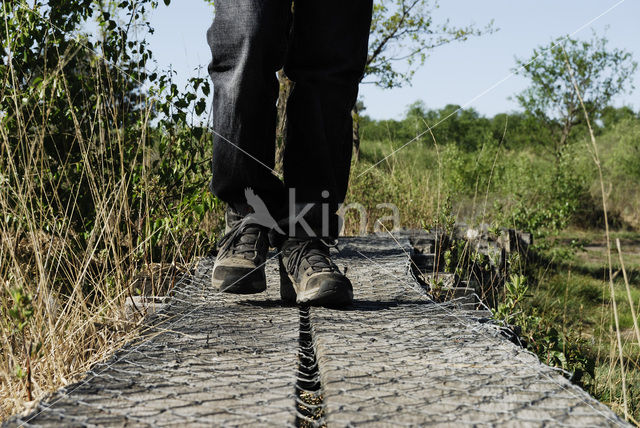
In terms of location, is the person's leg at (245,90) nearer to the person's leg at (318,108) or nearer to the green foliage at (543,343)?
the person's leg at (318,108)

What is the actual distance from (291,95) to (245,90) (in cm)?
27

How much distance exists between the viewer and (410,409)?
1085mm

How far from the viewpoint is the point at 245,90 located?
203cm

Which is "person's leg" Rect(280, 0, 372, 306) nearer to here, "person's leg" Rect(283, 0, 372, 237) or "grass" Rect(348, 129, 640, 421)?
"person's leg" Rect(283, 0, 372, 237)

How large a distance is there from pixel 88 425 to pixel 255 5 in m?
1.37

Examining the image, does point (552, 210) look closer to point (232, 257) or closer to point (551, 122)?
point (232, 257)

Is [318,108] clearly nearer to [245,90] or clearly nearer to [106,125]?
[245,90]

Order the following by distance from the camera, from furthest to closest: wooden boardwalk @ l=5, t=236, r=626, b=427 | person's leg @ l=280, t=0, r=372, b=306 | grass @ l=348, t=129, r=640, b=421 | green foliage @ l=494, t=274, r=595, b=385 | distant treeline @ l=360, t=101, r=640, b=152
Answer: distant treeline @ l=360, t=101, r=640, b=152
grass @ l=348, t=129, r=640, b=421
green foliage @ l=494, t=274, r=595, b=385
person's leg @ l=280, t=0, r=372, b=306
wooden boardwalk @ l=5, t=236, r=626, b=427

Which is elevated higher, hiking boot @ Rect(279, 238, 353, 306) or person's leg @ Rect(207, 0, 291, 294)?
person's leg @ Rect(207, 0, 291, 294)

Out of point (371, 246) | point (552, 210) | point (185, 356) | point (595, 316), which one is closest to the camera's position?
point (185, 356)

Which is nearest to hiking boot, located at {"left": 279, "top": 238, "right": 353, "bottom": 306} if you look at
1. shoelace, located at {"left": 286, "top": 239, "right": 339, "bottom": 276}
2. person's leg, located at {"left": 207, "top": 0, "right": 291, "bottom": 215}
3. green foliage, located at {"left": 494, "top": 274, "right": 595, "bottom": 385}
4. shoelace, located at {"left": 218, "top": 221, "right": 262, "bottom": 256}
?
shoelace, located at {"left": 286, "top": 239, "right": 339, "bottom": 276}

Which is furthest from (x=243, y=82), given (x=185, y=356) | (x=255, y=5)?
(x=185, y=356)

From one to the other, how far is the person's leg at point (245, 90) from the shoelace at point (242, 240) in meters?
0.10

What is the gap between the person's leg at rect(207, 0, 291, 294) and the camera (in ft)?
6.46
